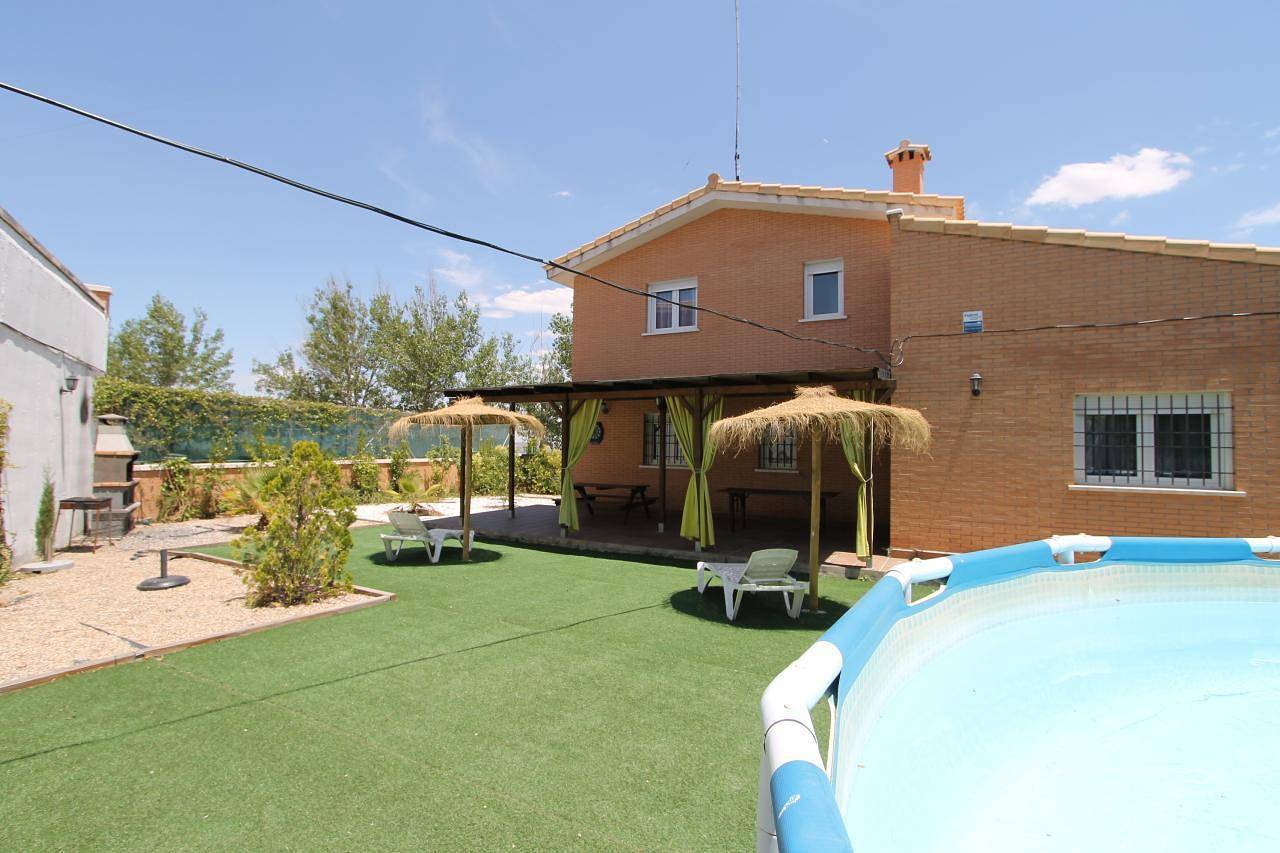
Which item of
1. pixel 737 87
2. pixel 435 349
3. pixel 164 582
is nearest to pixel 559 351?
pixel 435 349

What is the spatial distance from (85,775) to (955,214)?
48.4 feet

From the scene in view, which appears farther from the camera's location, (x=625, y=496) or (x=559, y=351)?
(x=559, y=351)

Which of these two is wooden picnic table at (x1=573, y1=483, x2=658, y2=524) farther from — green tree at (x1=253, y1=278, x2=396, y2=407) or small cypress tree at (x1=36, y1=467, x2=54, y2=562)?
green tree at (x1=253, y1=278, x2=396, y2=407)

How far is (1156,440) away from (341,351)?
1406 inches

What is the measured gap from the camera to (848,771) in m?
3.01

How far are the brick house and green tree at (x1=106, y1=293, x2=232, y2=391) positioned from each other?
34317mm

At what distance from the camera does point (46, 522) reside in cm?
984

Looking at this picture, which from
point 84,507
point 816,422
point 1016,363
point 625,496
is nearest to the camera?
point 816,422

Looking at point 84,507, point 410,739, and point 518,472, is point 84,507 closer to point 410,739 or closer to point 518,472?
point 410,739

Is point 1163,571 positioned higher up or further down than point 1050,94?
further down

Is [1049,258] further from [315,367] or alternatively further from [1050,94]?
[315,367]

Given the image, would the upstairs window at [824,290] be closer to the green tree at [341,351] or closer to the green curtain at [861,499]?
the green curtain at [861,499]

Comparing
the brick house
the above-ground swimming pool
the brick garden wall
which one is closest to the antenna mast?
the brick house

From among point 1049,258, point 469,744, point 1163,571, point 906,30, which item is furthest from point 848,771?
point 906,30
